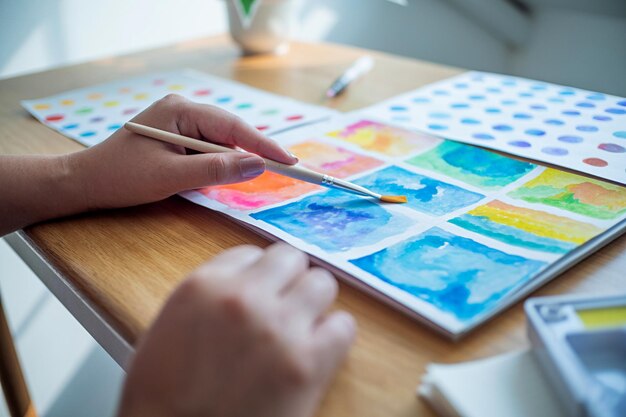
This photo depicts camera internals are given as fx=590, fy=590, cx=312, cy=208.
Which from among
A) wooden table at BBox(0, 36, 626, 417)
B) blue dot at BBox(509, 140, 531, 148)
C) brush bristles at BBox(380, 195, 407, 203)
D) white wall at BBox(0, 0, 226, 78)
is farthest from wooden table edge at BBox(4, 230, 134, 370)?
white wall at BBox(0, 0, 226, 78)

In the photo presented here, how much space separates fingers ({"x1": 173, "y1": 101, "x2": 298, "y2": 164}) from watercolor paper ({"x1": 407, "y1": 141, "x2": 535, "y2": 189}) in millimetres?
157

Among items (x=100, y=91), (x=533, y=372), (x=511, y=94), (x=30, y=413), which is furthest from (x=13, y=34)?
(x=533, y=372)

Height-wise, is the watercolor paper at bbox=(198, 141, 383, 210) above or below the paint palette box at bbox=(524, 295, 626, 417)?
below

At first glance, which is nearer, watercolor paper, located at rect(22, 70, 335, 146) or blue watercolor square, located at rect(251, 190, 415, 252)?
blue watercolor square, located at rect(251, 190, 415, 252)

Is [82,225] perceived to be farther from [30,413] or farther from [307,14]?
[307,14]

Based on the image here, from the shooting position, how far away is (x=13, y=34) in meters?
1.36

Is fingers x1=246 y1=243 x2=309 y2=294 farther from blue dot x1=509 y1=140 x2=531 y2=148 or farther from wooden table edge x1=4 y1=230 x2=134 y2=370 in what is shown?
blue dot x1=509 y1=140 x2=531 y2=148

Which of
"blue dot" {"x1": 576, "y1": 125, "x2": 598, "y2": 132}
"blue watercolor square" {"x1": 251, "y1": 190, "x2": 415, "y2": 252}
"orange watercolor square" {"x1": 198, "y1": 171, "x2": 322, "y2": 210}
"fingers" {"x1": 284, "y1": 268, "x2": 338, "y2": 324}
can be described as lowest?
"orange watercolor square" {"x1": 198, "y1": 171, "x2": 322, "y2": 210}

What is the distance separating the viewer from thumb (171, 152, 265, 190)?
0.57 metres

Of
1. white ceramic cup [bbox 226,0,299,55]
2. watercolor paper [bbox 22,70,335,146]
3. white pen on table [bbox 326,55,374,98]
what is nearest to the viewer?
watercolor paper [bbox 22,70,335,146]

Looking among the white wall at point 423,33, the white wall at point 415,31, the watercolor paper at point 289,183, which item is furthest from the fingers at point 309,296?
the white wall at point 415,31

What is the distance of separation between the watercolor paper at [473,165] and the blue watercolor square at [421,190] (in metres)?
0.03

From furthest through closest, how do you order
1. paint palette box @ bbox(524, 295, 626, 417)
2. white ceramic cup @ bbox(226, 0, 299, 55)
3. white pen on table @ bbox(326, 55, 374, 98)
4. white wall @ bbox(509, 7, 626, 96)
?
white wall @ bbox(509, 7, 626, 96) → white ceramic cup @ bbox(226, 0, 299, 55) → white pen on table @ bbox(326, 55, 374, 98) → paint palette box @ bbox(524, 295, 626, 417)

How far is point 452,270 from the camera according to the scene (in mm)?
449
